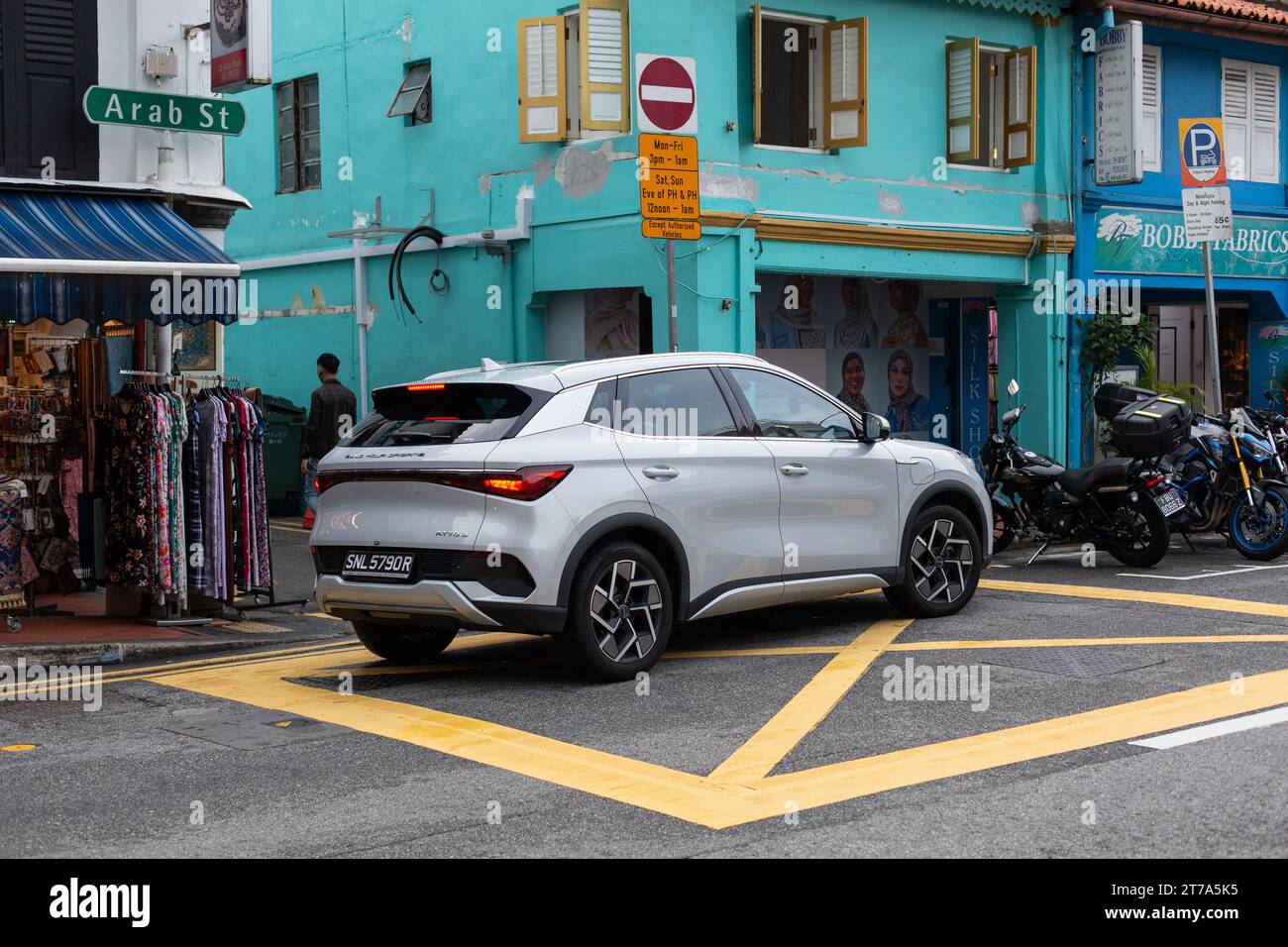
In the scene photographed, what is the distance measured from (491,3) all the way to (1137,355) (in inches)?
362

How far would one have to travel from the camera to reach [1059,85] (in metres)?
19.7

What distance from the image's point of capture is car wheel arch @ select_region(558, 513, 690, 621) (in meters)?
8.30

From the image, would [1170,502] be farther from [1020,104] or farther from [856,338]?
[1020,104]

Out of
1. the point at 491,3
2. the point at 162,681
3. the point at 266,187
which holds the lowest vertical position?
the point at 162,681

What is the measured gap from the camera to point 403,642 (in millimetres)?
9625

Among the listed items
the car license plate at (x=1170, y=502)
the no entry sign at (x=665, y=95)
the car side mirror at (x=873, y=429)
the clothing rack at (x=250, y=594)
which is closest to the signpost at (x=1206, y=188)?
the car license plate at (x=1170, y=502)

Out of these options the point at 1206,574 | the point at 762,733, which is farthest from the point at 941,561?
the point at 762,733

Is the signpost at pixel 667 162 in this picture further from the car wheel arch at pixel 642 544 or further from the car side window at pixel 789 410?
the car wheel arch at pixel 642 544

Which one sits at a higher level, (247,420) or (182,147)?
(182,147)

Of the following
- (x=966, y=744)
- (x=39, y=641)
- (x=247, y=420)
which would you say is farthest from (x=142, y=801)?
(x=247, y=420)

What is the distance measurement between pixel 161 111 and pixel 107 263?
1.90m

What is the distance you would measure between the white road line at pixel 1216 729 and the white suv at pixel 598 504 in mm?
2864

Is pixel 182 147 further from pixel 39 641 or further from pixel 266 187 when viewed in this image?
pixel 266 187

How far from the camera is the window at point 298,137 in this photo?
21.9 meters
